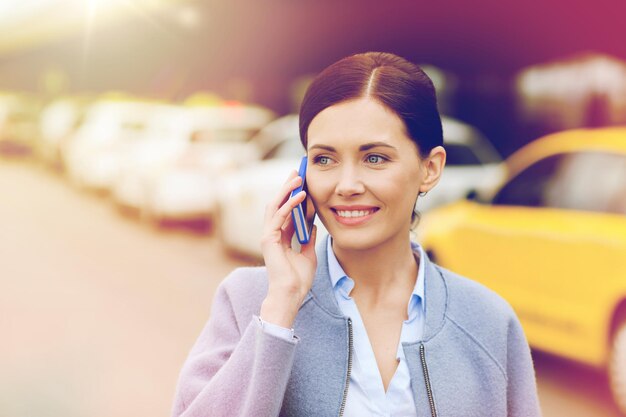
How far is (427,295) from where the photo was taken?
76.3 inches

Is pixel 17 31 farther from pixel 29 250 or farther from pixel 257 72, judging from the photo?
pixel 29 250

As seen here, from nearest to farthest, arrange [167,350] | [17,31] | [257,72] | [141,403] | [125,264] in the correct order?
[141,403], [167,350], [125,264], [257,72], [17,31]

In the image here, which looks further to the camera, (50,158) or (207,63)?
(207,63)

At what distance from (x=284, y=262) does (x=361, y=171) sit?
30 centimetres

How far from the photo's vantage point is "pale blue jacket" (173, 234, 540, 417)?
1.66 meters

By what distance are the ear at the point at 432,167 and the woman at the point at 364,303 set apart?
0.06 feet

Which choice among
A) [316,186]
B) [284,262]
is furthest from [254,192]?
[284,262]

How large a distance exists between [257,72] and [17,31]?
12054 millimetres

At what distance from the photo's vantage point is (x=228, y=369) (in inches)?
66.0

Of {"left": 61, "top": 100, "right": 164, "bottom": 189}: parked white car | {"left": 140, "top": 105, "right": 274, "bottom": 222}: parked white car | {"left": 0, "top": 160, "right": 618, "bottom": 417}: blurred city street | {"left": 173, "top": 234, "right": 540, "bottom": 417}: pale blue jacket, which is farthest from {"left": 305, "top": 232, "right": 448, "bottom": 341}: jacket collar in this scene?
{"left": 61, "top": 100, "right": 164, "bottom": 189}: parked white car

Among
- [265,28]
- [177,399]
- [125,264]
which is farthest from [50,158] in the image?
[177,399]

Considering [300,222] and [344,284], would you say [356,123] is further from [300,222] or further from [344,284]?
[344,284]

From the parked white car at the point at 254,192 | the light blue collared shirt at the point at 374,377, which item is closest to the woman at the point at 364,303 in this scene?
A: the light blue collared shirt at the point at 374,377

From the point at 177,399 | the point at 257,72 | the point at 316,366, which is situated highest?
the point at 257,72
